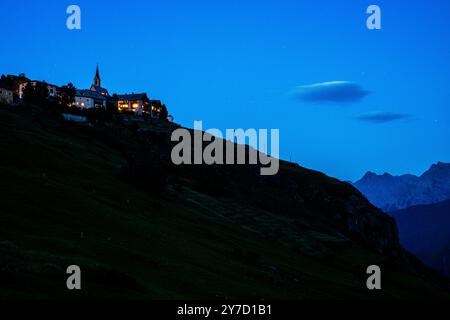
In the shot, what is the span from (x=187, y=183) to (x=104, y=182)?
53.0 meters

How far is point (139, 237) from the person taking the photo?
172 feet

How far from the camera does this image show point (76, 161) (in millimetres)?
96562

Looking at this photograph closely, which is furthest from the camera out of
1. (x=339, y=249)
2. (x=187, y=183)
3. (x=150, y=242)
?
(x=187, y=183)

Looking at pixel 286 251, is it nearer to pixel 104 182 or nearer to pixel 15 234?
pixel 104 182

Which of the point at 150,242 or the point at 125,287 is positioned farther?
the point at 150,242

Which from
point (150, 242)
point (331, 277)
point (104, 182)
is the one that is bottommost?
point (331, 277)

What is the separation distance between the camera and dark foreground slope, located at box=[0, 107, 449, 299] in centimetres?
3334

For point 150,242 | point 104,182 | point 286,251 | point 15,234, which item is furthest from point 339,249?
point 15,234

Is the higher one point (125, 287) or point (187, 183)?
point (187, 183)

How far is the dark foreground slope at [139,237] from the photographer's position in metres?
33.3
